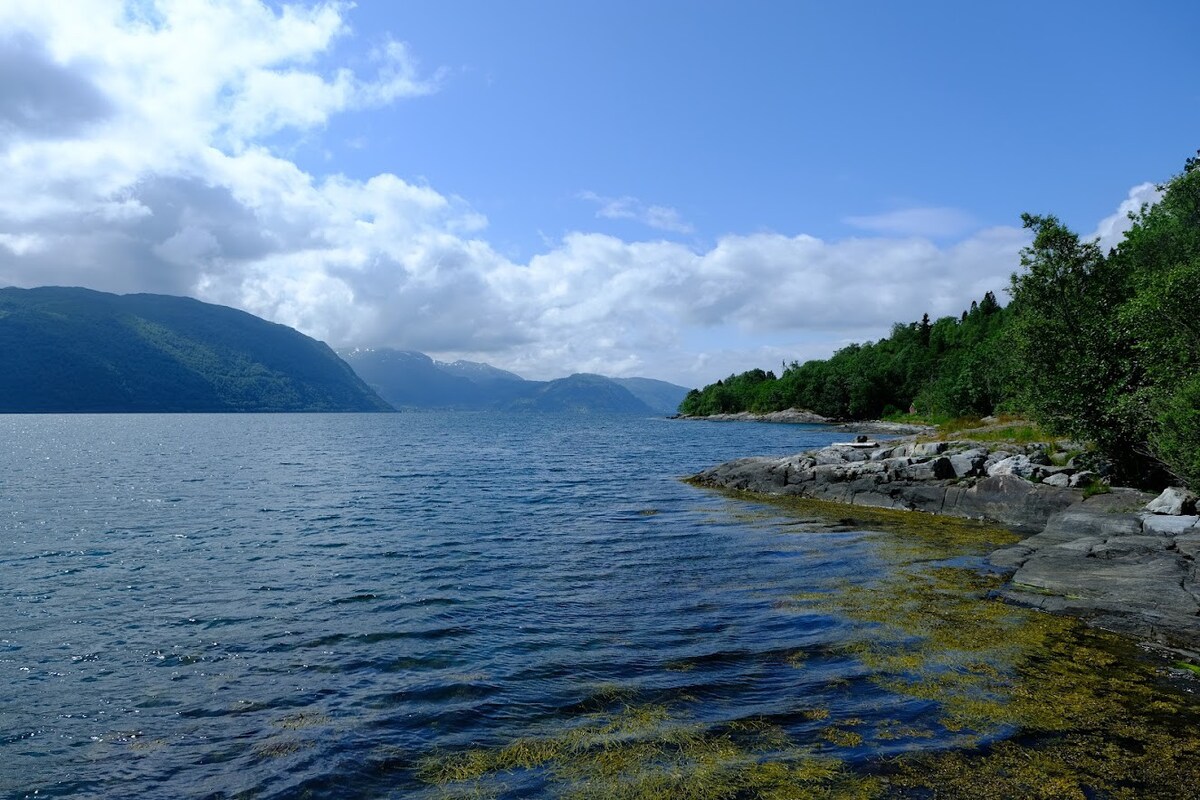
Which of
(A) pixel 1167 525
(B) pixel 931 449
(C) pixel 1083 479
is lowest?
(A) pixel 1167 525

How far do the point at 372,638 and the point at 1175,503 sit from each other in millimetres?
27873

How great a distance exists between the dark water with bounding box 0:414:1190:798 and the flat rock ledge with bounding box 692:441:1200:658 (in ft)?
19.7

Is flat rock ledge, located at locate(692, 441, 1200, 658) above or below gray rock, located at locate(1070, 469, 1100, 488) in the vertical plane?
below

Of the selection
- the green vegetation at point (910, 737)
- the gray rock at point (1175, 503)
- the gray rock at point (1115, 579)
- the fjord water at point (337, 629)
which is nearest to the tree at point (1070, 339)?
the gray rock at point (1175, 503)

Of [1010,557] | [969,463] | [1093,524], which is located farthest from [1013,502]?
[1010,557]

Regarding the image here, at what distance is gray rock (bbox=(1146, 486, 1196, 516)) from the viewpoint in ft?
76.9

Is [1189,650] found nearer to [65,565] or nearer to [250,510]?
[65,565]

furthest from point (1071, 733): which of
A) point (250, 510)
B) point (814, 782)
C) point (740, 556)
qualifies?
point (250, 510)

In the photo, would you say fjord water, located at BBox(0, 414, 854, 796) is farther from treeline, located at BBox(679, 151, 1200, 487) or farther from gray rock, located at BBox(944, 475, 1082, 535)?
treeline, located at BBox(679, 151, 1200, 487)

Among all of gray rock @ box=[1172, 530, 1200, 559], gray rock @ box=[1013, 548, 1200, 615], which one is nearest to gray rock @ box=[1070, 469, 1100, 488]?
gray rock @ box=[1172, 530, 1200, 559]

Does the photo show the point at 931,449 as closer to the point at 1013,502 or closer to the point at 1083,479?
the point at 1013,502

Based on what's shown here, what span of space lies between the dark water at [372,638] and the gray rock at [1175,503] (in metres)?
10.4

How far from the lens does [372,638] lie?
16500 mm

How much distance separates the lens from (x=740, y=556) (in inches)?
1025
